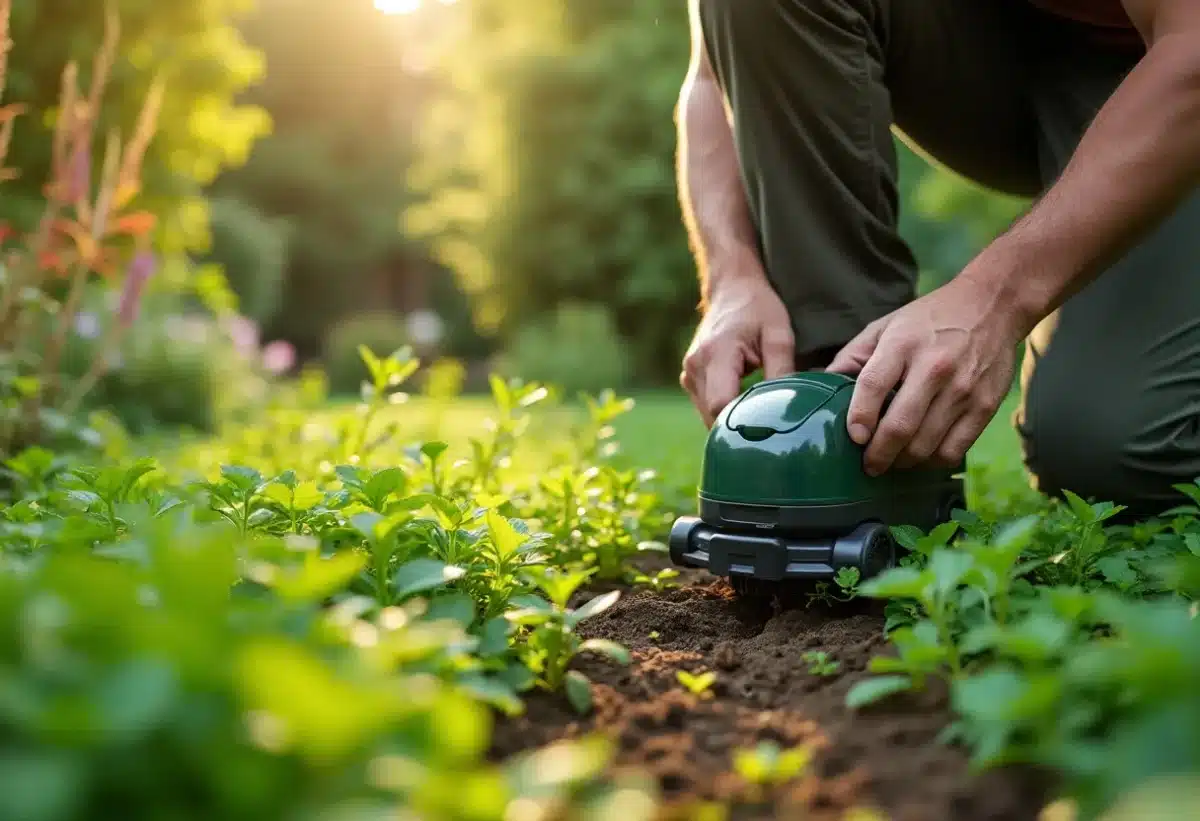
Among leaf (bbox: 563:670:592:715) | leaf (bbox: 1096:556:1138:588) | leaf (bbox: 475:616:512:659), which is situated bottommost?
leaf (bbox: 1096:556:1138:588)

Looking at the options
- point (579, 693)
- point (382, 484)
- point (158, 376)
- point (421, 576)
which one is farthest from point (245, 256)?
point (579, 693)

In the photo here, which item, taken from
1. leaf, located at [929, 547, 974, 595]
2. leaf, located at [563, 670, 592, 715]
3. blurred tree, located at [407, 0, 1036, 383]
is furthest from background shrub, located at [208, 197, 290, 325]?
leaf, located at [929, 547, 974, 595]

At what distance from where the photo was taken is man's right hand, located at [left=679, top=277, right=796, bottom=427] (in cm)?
181

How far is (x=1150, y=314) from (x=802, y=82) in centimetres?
80

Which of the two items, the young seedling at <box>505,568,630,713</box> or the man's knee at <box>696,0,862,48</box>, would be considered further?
the man's knee at <box>696,0,862,48</box>

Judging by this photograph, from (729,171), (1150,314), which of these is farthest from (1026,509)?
(729,171)

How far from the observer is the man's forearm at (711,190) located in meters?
2.00

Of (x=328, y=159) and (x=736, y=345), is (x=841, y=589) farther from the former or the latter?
(x=328, y=159)

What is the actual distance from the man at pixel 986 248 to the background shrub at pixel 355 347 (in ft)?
42.9

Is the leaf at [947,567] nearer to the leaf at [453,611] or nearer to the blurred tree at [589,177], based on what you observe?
the leaf at [453,611]

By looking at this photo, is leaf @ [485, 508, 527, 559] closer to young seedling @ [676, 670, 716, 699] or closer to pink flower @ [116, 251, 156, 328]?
young seedling @ [676, 670, 716, 699]

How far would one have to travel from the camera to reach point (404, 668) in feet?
3.17

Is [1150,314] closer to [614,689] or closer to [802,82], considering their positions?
[802,82]

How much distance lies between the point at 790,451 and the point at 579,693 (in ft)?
1.83
